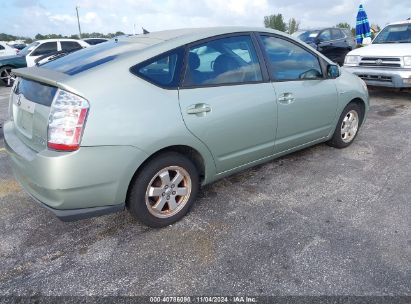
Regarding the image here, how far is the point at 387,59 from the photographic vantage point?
286 inches

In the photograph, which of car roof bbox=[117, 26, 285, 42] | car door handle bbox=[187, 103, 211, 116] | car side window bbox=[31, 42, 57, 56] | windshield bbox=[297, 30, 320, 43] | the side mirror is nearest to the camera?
car door handle bbox=[187, 103, 211, 116]

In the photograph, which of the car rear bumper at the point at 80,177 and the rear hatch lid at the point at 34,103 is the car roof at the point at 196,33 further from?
the car rear bumper at the point at 80,177

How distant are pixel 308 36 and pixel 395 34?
456 cm

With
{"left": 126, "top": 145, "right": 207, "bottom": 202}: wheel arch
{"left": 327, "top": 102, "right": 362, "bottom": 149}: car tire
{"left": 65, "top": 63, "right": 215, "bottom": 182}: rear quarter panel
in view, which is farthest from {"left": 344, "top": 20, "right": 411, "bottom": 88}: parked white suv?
{"left": 65, "top": 63, "right": 215, "bottom": 182}: rear quarter panel

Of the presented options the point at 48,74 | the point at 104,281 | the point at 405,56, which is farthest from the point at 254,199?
the point at 405,56

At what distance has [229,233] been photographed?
114 inches

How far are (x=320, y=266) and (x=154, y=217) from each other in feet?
4.38

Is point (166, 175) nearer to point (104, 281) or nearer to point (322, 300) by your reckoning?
point (104, 281)

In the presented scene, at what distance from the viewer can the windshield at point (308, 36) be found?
12.4m

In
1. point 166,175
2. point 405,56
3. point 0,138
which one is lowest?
point 0,138

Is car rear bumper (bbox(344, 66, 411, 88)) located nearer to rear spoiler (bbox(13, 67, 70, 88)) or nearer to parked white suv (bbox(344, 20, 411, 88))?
parked white suv (bbox(344, 20, 411, 88))

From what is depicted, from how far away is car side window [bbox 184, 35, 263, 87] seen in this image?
2943mm

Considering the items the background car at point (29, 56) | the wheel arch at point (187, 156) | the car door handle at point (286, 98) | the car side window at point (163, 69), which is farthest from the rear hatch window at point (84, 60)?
the background car at point (29, 56)

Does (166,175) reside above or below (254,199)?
above
